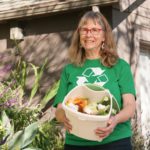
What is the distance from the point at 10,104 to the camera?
5836 millimetres

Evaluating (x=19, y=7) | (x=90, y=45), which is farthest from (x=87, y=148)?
(x=19, y=7)

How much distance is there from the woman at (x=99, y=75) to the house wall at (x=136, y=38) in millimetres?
3950

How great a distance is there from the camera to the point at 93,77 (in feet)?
10.0

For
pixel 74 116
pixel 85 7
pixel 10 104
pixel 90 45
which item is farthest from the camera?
pixel 85 7

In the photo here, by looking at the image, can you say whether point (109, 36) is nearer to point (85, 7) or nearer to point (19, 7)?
point (85, 7)

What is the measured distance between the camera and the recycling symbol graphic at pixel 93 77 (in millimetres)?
3039

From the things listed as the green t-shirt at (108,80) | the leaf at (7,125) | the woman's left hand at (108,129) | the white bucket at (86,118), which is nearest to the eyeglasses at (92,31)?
Result: the green t-shirt at (108,80)

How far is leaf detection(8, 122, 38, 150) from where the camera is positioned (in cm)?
465

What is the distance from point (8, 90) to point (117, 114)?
3324 millimetres

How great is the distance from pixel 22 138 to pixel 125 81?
6.60 feet

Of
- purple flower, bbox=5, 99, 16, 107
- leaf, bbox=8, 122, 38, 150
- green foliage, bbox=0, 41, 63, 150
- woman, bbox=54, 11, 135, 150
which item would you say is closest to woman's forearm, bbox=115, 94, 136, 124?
woman, bbox=54, 11, 135, 150

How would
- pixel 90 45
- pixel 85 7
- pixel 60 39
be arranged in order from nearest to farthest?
pixel 90 45 → pixel 85 7 → pixel 60 39

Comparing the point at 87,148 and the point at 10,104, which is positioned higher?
the point at 87,148

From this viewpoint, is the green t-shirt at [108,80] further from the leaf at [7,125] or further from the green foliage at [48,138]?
the green foliage at [48,138]
